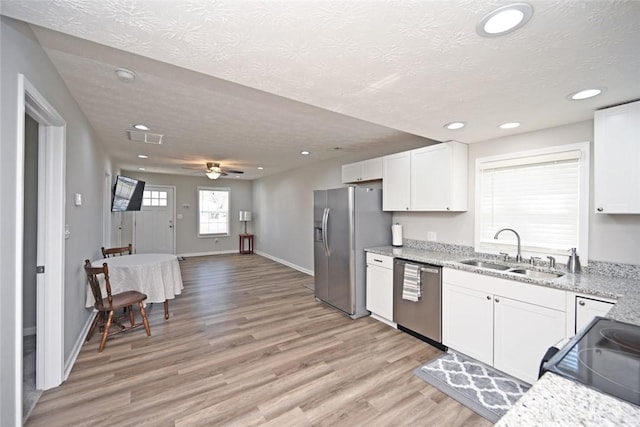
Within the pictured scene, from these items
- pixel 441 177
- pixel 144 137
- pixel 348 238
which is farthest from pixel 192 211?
pixel 441 177

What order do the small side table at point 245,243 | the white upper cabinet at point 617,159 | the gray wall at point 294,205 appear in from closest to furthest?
the white upper cabinet at point 617,159 < the gray wall at point 294,205 < the small side table at point 245,243

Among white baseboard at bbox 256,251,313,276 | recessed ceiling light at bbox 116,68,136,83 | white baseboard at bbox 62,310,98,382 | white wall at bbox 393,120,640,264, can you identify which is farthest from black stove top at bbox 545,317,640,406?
white baseboard at bbox 256,251,313,276

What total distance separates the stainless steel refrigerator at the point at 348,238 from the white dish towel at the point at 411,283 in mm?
793

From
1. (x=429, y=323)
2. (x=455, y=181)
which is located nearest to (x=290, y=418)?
(x=429, y=323)

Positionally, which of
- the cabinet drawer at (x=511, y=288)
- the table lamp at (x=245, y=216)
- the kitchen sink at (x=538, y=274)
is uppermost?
the table lamp at (x=245, y=216)

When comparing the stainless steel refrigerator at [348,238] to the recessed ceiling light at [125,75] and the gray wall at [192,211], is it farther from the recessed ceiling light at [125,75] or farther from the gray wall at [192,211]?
the gray wall at [192,211]

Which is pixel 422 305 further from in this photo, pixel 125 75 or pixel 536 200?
pixel 125 75

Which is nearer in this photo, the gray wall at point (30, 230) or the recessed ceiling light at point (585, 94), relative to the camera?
the recessed ceiling light at point (585, 94)

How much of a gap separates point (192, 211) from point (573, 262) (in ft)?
27.5

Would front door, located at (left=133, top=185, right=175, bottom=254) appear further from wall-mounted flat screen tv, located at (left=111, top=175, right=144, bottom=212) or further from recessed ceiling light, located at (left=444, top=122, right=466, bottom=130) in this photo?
recessed ceiling light, located at (left=444, top=122, right=466, bottom=130)

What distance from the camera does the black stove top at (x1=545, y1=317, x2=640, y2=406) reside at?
0.83 m

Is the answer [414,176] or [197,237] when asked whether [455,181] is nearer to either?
[414,176]

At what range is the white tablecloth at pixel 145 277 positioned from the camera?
326 centimetres

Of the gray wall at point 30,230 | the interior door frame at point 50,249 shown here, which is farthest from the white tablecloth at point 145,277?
the interior door frame at point 50,249
